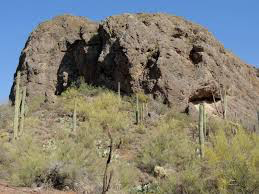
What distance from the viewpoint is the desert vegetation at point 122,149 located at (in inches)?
424

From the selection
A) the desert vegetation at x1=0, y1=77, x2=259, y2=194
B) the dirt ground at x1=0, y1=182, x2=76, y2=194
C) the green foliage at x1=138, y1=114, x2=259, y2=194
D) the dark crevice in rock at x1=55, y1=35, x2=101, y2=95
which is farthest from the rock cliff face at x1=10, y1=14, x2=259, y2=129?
the dirt ground at x1=0, y1=182, x2=76, y2=194

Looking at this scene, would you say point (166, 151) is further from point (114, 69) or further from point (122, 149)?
point (114, 69)

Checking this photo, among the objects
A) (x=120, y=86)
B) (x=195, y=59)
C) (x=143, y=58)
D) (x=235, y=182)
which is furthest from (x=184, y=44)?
(x=235, y=182)

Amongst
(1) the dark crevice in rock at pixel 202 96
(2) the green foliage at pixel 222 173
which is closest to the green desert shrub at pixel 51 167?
(2) the green foliage at pixel 222 173

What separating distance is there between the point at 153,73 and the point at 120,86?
2.03 meters

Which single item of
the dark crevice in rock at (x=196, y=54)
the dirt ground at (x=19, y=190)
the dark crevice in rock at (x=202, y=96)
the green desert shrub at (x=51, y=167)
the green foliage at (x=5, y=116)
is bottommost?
the dirt ground at (x=19, y=190)

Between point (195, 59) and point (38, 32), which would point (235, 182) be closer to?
point (195, 59)

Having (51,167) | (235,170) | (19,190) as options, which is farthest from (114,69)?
(235,170)

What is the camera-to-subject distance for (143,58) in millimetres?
26578

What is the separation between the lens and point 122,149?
1931cm

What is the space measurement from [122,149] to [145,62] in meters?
8.34

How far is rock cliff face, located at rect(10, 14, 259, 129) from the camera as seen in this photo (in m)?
26.0

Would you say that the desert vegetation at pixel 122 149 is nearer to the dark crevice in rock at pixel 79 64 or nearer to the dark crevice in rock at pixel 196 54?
the dark crevice in rock at pixel 79 64

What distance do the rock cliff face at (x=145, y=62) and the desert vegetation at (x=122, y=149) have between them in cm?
128
